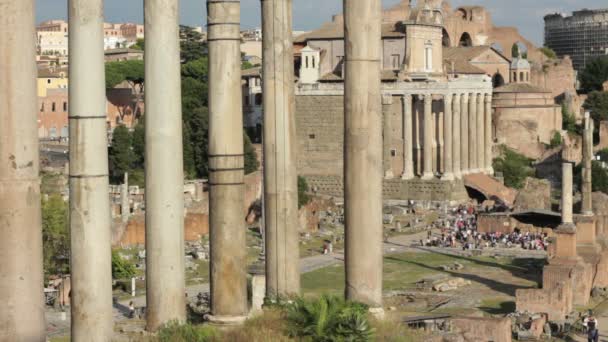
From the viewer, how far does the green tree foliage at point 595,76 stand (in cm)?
8900

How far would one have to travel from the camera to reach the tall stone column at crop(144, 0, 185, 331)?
36.5 ft

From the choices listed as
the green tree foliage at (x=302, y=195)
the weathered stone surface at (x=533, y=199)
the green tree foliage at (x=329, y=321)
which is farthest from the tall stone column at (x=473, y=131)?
the green tree foliage at (x=329, y=321)

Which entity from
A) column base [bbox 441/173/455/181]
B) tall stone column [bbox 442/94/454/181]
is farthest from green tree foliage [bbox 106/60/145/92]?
column base [bbox 441/173/455/181]

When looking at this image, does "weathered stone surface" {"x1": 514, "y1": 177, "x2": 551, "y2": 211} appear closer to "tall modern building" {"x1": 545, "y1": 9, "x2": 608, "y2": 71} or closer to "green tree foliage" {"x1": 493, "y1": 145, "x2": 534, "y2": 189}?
"green tree foliage" {"x1": 493, "y1": 145, "x2": 534, "y2": 189}

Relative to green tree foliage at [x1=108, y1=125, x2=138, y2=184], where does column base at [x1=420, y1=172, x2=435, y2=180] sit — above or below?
below

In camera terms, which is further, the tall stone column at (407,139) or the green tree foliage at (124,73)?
the green tree foliage at (124,73)

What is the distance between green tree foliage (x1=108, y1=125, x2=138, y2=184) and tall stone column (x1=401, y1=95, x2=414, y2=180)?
36.9 feet

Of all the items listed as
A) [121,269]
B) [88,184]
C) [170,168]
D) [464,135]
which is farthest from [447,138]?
[88,184]

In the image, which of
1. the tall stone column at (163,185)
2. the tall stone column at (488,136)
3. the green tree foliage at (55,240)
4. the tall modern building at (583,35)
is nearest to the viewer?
the tall stone column at (163,185)

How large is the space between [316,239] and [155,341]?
109ft

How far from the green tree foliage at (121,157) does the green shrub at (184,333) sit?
43900 mm

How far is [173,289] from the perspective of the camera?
1113 centimetres

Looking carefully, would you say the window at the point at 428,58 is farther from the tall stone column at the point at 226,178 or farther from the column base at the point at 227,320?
the column base at the point at 227,320

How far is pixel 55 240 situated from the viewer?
104 feet
